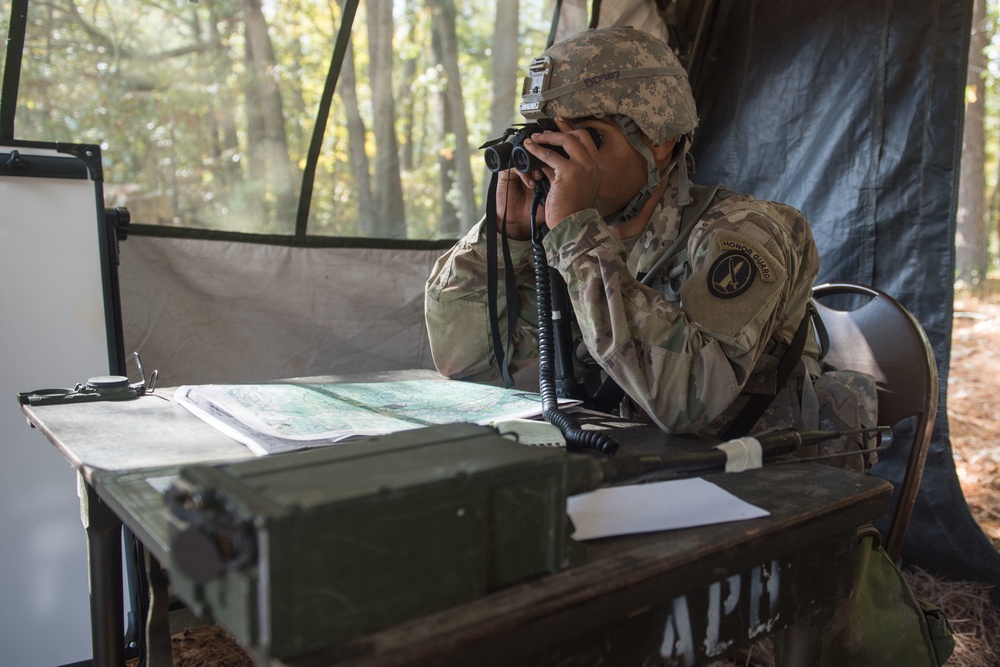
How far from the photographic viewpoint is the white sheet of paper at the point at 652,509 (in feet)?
3.30

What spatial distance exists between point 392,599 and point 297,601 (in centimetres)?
9

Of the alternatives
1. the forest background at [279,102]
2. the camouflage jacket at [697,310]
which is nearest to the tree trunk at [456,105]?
the forest background at [279,102]

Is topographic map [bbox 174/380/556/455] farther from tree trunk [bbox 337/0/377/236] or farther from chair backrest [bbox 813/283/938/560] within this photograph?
tree trunk [bbox 337/0/377/236]

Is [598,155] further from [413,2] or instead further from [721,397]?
[413,2]

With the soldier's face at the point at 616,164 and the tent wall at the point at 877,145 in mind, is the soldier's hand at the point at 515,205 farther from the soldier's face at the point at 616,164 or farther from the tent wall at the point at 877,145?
the tent wall at the point at 877,145

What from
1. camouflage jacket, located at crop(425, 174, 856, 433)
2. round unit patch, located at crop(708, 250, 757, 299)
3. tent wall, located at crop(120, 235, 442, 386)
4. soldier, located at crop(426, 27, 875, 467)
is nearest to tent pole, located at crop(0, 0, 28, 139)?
tent wall, located at crop(120, 235, 442, 386)

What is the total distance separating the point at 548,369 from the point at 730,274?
0.42 m

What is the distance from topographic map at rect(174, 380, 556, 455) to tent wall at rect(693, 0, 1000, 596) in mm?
1696

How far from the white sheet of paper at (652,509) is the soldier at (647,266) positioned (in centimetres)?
43

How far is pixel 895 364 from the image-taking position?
2.11 metres

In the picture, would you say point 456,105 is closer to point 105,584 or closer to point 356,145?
point 356,145

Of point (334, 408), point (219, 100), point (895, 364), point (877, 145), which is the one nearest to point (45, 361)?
point (334, 408)

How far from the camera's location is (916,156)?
8.91 feet

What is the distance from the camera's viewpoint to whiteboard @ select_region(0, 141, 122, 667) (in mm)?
2072
